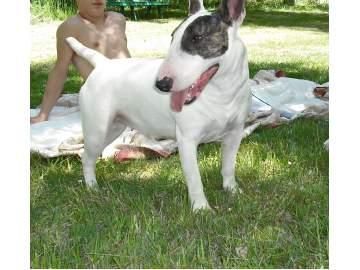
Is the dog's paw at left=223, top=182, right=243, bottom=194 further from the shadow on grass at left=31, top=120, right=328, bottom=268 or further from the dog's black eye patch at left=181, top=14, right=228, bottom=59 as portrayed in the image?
the dog's black eye patch at left=181, top=14, right=228, bottom=59

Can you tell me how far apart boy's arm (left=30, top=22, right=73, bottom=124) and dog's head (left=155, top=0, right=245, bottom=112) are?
165cm

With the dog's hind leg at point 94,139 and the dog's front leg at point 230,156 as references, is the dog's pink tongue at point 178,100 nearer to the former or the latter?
the dog's front leg at point 230,156

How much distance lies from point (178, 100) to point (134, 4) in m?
10.6

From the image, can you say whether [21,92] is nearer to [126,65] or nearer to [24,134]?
[24,134]

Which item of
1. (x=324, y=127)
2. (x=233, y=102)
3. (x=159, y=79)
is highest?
(x=159, y=79)

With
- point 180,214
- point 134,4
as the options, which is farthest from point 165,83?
point 134,4

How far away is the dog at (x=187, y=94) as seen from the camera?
2.23m

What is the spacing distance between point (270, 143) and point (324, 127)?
21.5 inches

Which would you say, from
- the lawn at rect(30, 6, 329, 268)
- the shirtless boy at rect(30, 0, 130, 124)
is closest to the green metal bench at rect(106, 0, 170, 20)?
the shirtless boy at rect(30, 0, 130, 124)

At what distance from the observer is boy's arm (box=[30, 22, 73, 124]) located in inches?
152

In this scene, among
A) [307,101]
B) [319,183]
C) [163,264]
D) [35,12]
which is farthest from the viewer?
[35,12]

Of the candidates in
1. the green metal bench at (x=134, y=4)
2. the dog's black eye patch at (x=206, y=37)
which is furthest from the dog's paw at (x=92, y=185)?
the green metal bench at (x=134, y=4)

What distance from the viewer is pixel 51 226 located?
8.00 feet
